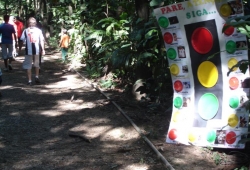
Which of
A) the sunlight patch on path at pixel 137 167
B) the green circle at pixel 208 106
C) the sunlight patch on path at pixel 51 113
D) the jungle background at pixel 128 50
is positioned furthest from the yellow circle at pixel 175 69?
the sunlight patch on path at pixel 51 113

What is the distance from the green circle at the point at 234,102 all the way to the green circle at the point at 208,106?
0.23m

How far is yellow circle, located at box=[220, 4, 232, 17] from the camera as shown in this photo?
4.82 metres

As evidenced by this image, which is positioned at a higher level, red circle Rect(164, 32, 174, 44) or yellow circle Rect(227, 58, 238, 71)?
red circle Rect(164, 32, 174, 44)

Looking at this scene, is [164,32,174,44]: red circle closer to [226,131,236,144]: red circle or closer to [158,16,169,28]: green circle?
[158,16,169,28]: green circle

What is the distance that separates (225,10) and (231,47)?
1.63 ft

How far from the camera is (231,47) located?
4.96 m

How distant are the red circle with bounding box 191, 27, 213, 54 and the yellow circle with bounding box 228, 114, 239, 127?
0.99 metres

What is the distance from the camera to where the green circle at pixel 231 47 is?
492 cm

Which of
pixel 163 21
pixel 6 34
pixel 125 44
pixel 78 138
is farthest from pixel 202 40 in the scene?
pixel 6 34

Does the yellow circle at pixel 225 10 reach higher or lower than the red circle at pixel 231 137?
higher

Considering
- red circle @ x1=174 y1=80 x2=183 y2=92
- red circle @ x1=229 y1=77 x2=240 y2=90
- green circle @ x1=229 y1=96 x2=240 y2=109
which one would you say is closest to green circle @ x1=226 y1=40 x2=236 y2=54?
red circle @ x1=229 y1=77 x2=240 y2=90

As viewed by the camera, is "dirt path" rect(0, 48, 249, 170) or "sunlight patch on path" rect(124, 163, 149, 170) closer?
"sunlight patch on path" rect(124, 163, 149, 170)

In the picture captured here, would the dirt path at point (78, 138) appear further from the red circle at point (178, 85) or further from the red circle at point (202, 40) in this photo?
the red circle at point (202, 40)

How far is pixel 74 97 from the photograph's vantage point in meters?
9.38
